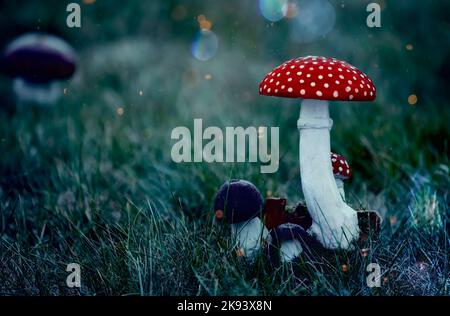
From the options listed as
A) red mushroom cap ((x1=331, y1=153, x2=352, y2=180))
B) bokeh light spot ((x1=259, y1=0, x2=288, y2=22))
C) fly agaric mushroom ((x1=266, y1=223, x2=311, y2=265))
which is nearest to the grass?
fly agaric mushroom ((x1=266, y1=223, x2=311, y2=265))

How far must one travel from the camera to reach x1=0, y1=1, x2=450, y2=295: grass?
5.80ft

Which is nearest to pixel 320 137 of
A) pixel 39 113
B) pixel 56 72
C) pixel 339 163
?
pixel 339 163

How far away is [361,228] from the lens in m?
1.95

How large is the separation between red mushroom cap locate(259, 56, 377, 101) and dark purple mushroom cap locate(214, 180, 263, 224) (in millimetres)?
319

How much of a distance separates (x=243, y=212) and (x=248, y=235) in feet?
0.36

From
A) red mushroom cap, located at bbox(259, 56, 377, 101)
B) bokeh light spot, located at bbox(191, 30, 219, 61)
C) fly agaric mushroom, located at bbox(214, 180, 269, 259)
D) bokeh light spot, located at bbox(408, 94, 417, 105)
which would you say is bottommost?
fly agaric mushroom, located at bbox(214, 180, 269, 259)

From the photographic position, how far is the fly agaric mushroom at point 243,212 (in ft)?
5.85

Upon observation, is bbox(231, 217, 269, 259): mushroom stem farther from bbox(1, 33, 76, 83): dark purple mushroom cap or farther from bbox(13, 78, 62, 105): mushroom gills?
bbox(13, 78, 62, 105): mushroom gills


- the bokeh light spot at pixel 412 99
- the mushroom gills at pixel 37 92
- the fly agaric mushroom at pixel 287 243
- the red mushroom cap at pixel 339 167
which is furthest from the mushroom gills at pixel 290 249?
the mushroom gills at pixel 37 92

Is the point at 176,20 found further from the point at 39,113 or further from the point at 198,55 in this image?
the point at 39,113

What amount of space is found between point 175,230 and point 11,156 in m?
1.49

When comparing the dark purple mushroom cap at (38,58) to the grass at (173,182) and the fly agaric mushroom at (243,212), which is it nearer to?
the grass at (173,182)

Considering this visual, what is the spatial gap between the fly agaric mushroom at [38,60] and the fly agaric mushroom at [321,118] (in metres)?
1.91

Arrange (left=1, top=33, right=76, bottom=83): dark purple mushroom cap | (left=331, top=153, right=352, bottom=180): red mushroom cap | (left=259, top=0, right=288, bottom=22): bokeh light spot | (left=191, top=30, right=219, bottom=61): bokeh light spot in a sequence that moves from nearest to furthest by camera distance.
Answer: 1. (left=331, top=153, right=352, bottom=180): red mushroom cap
2. (left=259, top=0, right=288, bottom=22): bokeh light spot
3. (left=1, top=33, right=76, bottom=83): dark purple mushroom cap
4. (left=191, top=30, right=219, bottom=61): bokeh light spot
